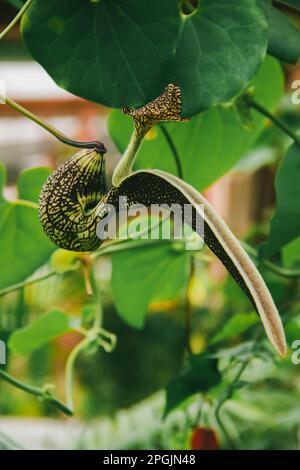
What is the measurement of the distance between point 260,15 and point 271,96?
211 mm

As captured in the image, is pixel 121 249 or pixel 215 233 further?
pixel 121 249

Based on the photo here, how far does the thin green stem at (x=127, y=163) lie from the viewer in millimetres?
287

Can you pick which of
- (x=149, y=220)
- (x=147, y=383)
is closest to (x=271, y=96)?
(x=149, y=220)

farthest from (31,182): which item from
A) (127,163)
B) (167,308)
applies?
(167,308)

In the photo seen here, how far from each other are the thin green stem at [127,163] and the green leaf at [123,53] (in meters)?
0.03

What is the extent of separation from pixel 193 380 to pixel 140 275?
11 cm

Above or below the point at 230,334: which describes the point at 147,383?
below

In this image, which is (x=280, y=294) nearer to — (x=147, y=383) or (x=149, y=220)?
(x=149, y=220)

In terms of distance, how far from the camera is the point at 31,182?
515 mm

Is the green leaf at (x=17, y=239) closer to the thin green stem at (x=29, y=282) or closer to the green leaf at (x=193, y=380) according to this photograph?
the thin green stem at (x=29, y=282)

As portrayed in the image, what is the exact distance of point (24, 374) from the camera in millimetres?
2121

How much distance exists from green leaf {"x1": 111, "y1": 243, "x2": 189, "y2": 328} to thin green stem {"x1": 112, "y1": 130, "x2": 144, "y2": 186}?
250mm

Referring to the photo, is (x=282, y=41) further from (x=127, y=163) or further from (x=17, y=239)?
(x=17, y=239)

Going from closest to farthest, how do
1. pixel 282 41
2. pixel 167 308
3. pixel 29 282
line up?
pixel 282 41 < pixel 29 282 < pixel 167 308
